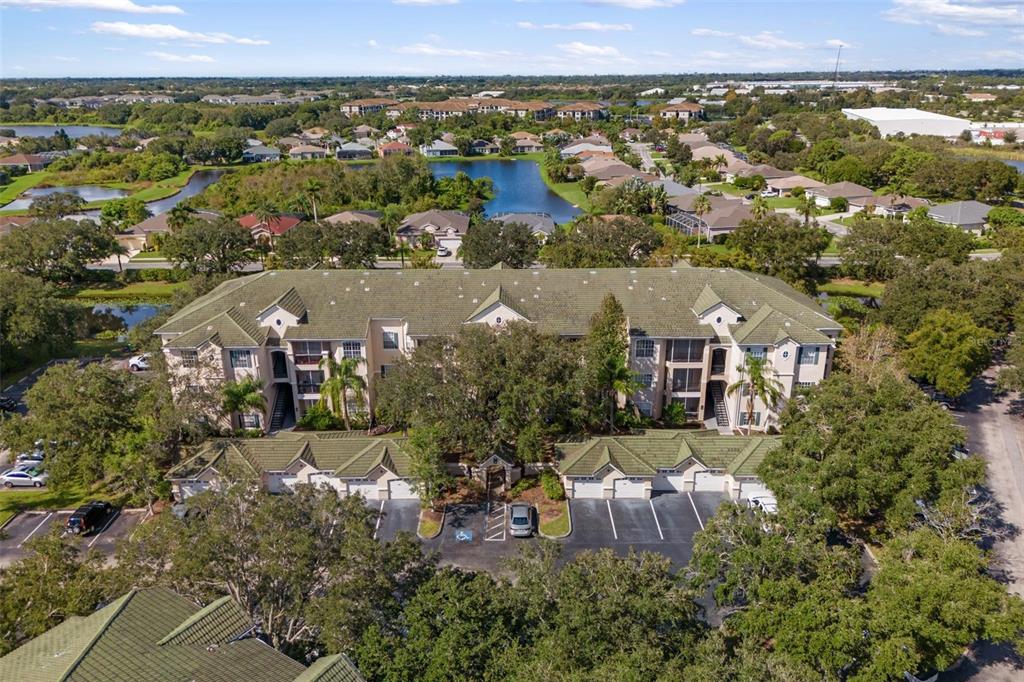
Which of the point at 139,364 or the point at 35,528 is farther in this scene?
the point at 139,364

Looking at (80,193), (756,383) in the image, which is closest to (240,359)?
(756,383)

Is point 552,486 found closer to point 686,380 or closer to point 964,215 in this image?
point 686,380

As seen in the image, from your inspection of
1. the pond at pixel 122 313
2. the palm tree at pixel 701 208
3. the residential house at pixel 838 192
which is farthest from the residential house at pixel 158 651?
the residential house at pixel 838 192

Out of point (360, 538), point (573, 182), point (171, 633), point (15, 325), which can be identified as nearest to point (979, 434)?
point (360, 538)

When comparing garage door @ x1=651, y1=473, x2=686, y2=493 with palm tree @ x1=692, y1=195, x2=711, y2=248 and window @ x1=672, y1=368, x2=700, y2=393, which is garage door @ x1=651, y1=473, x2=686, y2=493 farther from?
palm tree @ x1=692, y1=195, x2=711, y2=248

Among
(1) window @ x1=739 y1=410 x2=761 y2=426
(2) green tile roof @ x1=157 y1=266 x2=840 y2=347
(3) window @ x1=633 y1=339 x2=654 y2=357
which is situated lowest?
(1) window @ x1=739 y1=410 x2=761 y2=426

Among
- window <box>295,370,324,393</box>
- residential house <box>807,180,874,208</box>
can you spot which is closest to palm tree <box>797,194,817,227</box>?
residential house <box>807,180,874,208</box>
